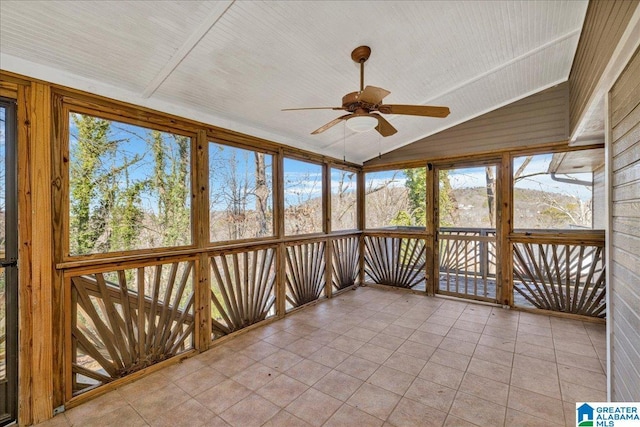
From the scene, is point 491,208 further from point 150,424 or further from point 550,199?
point 150,424

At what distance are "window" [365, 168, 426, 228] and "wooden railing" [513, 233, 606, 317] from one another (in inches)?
63.2

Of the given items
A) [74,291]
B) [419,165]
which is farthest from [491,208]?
[74,291]

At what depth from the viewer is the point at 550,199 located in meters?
4.06

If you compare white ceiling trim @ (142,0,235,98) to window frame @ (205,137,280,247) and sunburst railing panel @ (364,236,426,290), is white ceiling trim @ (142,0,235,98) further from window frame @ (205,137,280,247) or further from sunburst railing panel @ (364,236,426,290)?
sunburst railing panel @ (364,236,426,290)

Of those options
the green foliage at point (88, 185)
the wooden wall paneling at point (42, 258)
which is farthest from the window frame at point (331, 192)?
the wooden wall paneling at point (42, 258)

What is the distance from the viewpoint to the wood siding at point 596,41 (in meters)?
1.55

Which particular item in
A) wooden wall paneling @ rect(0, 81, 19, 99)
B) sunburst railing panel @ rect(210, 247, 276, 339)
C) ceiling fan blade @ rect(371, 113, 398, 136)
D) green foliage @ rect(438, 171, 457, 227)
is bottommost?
sunburst railing panel @ rect(210, 247, 276, 339)

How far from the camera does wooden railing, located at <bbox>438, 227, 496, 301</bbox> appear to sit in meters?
4.72

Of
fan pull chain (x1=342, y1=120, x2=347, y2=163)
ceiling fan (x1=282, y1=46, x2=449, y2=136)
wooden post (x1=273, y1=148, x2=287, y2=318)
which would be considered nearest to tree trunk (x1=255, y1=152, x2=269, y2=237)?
wooden post (x1=273, y1=148, x2=287, y2=318)

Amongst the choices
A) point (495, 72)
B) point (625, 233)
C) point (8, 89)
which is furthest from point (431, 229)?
point (8, 89)

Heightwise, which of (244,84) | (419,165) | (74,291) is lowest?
(74,291)

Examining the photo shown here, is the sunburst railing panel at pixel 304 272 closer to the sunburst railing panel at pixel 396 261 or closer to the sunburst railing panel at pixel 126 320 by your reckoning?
the sunburst railing panel at pixel 396 261

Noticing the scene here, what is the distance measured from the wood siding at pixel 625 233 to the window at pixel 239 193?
10.9 ft

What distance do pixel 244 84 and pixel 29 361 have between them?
276 centimetres
